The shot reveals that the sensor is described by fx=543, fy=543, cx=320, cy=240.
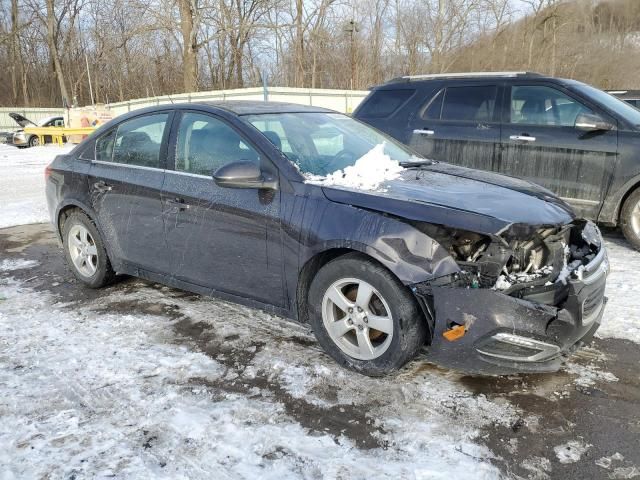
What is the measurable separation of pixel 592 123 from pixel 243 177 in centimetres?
389

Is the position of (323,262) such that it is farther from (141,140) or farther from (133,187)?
(141,140)

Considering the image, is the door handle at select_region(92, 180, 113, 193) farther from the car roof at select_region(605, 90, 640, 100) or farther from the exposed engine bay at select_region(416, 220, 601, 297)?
the car roof at select_region(605, 90, 640, 100)

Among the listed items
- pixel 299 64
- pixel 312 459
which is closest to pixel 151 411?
pixel 312 459

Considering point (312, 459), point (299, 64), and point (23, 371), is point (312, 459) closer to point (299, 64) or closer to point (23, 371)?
point (23, 371)

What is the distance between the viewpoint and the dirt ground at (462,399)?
2.48 metres

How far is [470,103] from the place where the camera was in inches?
251

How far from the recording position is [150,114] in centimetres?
430

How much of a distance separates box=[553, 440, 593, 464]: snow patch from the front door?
1.75 m

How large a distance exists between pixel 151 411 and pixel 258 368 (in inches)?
27.3

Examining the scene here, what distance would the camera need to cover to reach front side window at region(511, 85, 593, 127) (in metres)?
5.73

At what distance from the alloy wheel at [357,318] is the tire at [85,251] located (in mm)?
2382

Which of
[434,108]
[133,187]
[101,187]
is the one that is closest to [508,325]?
[133,187]

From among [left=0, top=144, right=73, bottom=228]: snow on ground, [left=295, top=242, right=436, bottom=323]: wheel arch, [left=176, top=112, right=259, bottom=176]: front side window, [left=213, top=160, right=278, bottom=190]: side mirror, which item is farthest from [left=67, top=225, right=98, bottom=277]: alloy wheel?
[left=0, top=144, right=73, bottom=228]: snow on ground

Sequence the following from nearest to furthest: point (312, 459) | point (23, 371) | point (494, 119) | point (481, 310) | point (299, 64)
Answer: point (312, 459)
point (481, 310)
point (23, 371)
point (494, 119)
point (299, 64)
